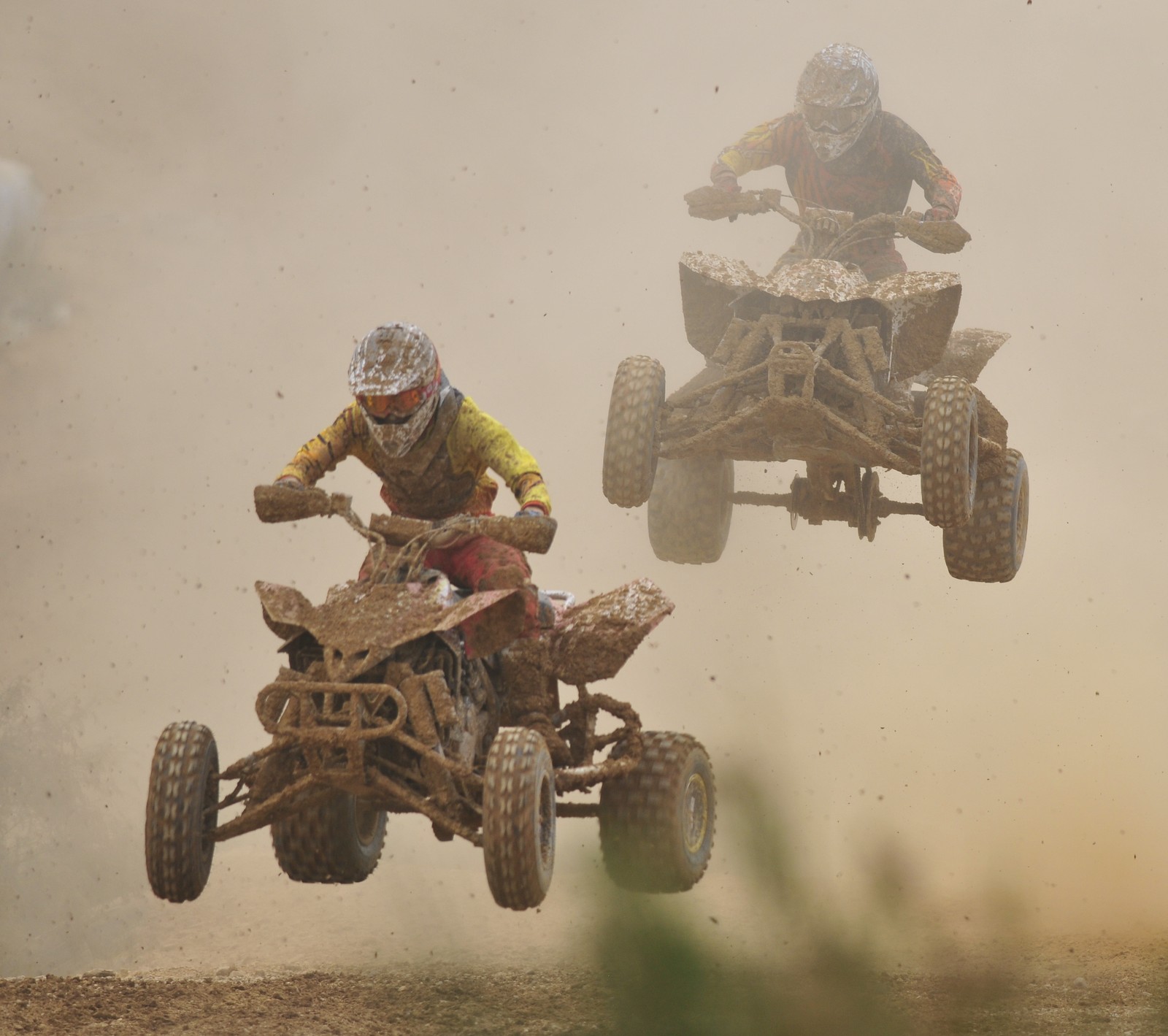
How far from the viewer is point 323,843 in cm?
747

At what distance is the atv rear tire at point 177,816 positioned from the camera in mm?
6418

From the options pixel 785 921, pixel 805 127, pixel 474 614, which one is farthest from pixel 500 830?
pixel 805 127

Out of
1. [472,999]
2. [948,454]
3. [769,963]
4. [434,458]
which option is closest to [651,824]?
[434,458]

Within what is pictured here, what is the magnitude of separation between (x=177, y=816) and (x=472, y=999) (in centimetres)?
292

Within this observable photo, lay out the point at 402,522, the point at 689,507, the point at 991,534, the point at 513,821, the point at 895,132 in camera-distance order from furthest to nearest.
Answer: the point at 689,507 < the point at 895,132 < the point at 991,534 < the point at 402,522 < the point at 513,821

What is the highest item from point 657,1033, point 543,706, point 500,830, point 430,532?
point 430,532

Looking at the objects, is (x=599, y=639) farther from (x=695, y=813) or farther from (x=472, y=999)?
(x=472, y=999)

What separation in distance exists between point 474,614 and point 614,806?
120 centimetres

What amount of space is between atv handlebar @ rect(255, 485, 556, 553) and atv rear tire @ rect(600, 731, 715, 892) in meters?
1.20

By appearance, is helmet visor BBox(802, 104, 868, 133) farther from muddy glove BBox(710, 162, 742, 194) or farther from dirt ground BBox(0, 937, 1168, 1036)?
dirt ground BBox(0, 937, 1168, 1036)

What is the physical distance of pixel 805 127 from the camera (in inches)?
469

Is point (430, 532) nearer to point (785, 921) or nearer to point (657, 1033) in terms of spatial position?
point (657, 1033)

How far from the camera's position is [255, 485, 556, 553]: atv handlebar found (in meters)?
6.74

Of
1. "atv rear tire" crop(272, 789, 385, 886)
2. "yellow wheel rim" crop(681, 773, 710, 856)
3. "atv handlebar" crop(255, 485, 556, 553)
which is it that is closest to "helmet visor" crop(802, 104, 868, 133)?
"yellow wheel rim" crop(681, 773, 710, 856)
